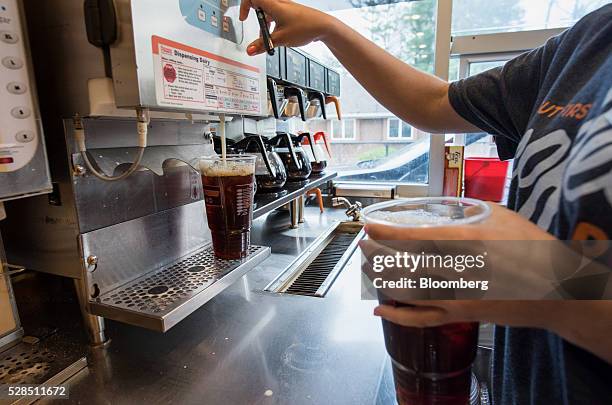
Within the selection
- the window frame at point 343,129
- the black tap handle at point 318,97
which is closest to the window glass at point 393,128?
the window frame at point 343,129

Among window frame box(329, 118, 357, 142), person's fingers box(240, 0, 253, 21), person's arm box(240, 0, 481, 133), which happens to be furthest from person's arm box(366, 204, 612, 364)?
window frame box(329, 118, 357, 142)

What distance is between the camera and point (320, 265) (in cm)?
130

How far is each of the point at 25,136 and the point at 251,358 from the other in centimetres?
52

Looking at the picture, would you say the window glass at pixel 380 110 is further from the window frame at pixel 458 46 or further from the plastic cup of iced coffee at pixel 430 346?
the plastic cup of iced coffee at pixel 430 346

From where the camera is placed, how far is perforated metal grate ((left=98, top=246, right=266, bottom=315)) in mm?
635

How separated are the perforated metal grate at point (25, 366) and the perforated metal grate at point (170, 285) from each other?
0.15 m

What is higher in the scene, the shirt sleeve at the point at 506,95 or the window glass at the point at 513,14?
the window glass at the point at 513,14

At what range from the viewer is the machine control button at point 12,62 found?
0.51 metres

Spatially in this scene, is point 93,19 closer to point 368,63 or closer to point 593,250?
point 368,63

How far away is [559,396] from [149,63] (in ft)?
2.16

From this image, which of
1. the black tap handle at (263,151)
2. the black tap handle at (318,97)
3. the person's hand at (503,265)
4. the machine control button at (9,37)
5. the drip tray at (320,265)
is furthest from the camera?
the black tap handle at (318,97)

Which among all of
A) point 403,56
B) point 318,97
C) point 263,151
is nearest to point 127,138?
point 263,151

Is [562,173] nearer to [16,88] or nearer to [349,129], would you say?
[16,88]

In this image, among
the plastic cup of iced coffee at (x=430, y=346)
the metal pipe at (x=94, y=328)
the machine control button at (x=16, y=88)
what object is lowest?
the metal pipe at (x=94, y=328)
